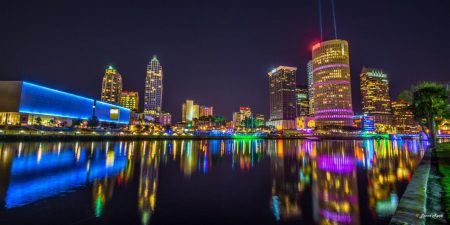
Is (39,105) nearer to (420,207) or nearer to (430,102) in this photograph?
(430,102)

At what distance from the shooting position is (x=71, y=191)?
13.3 meters

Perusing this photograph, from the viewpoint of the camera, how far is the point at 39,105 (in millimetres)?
115625

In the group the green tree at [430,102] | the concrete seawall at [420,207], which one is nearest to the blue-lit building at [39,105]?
the green tree at [430,102]

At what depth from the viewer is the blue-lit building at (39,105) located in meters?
104

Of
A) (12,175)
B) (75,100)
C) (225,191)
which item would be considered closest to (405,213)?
(225,191)

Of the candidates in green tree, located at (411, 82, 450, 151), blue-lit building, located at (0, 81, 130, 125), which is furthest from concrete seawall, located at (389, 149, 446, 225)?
blue-lit building, located at (0, 81, 130, 125)

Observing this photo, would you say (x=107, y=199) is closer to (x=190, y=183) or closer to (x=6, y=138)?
(x=190, y=183)

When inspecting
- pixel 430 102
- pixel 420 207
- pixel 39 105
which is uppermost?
pixel 39 105

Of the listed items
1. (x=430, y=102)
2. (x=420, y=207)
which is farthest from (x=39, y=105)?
(x=420, y=207)

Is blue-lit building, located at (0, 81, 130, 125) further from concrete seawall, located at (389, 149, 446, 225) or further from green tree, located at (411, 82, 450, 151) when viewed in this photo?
concrete seawall, located at (389, 149, 446, 225)

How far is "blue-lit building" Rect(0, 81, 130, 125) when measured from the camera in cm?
10425

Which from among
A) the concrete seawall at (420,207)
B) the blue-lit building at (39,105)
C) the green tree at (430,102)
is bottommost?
the concrete seawall at (420,207)

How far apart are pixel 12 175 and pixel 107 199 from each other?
10.0 metres

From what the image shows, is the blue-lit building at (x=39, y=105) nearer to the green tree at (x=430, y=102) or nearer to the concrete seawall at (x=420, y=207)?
the green tree at (x=430, y=102)
